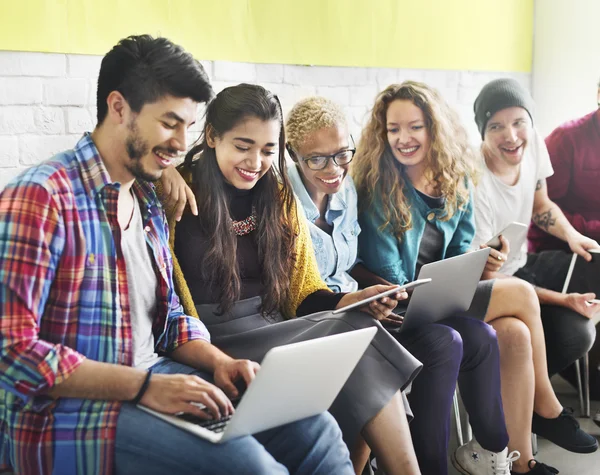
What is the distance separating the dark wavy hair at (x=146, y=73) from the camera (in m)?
1.53

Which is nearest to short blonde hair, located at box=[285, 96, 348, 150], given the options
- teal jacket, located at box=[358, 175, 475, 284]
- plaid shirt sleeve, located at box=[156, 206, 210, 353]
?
teal jacket, located at box=[358, 175, 475, 284]

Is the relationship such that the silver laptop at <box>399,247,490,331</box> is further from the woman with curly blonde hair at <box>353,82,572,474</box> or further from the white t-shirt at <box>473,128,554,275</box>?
the white t-shirt at <box>473,128,554,275</box>

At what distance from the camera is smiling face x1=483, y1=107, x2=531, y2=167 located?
294 cm

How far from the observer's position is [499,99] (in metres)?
2.94

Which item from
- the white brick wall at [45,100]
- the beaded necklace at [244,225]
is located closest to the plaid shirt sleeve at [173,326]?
the beaded necklace at [244,225]

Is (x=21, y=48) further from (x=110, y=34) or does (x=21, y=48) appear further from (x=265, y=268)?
(x=265, y=268)

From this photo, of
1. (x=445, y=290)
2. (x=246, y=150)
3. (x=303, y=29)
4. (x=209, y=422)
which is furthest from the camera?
(x=303, y=29)

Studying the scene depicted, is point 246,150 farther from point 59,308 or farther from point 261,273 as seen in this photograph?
point 59,308

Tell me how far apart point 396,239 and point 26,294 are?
4.53ft

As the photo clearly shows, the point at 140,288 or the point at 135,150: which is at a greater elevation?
the point at 135,150

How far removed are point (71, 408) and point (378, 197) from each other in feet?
A: 4.47

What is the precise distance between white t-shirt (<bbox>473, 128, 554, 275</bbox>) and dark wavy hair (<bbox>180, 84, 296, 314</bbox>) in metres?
1.02

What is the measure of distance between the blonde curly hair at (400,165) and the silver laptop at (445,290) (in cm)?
37

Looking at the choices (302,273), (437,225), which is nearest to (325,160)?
(302,273)
